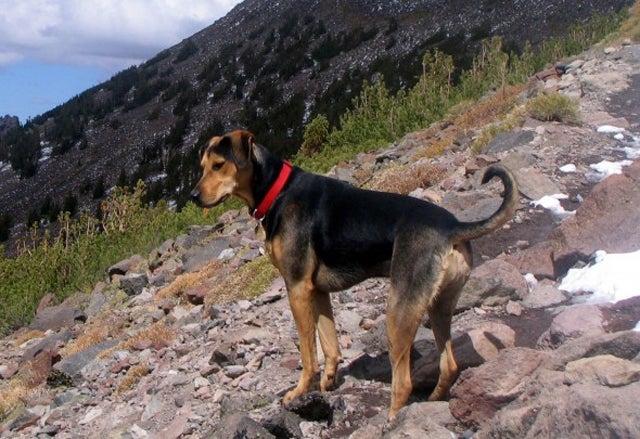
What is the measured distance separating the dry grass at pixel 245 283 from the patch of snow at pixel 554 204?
2849 millimetres

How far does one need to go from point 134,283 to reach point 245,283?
441 centimetres

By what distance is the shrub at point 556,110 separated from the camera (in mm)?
10977

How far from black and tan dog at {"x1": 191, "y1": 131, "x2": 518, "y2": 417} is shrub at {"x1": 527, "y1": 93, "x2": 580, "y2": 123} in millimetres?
6552

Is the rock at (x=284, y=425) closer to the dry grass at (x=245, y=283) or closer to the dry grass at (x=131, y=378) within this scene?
the dry grass at (x=131, y=378)

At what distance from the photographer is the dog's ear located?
537 cm

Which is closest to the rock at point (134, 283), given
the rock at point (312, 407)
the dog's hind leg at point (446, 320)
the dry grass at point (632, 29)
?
the rock at point (312, 407)

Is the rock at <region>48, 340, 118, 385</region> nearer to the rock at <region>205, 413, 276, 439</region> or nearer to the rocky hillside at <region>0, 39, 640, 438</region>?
the rocky hillside at <region>0, 39, 640, 438</region>

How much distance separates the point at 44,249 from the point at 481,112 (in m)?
9.39

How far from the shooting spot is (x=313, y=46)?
53312mm

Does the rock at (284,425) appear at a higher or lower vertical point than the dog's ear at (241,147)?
lower

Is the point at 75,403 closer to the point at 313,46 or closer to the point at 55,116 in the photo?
the point at 313,46

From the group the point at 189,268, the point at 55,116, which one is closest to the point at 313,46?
the point at 55,116

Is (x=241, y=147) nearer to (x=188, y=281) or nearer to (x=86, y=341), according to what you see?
(x=188, y=281)

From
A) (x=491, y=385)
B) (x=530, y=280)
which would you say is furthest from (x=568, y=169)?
(x=491, y=385)
